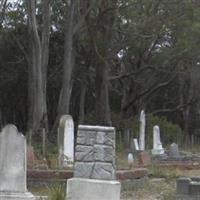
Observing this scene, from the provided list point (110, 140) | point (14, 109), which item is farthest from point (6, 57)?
point (110, 140)

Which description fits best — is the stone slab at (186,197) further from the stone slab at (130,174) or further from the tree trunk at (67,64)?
the tree trunk at (67,64)

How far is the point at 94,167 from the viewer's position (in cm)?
1294

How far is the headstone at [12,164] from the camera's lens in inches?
460

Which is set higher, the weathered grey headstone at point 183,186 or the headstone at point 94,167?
the headstone at point 94,167

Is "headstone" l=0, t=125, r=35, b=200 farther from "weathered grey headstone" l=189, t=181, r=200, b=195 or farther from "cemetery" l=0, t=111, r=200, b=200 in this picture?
"weathered grey headstone" l=189, t=181, r=200, b=195

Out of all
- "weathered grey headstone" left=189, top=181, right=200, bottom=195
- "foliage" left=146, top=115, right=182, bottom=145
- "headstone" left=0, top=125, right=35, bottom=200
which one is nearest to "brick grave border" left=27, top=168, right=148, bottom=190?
"weathered grey headstone" left=189, top=181, right=200, bottom=195

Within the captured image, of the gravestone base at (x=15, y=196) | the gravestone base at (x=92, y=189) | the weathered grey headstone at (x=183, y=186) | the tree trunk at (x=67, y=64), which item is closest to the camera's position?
the gravestone base at (x=15, y=196)

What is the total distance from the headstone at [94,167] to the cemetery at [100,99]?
18mm

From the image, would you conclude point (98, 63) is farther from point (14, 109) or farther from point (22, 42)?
point (14, 109)

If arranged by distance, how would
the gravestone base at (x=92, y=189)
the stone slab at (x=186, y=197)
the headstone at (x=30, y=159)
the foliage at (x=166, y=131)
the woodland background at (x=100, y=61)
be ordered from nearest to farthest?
1. the gravestone base at (x=92, y=189)
2. the stone slab at (x=186, y=197)
3. the headstone at (x=30, y=159)
4. the woodland background at (x=100, y=61)
5. the foliage at (x=166, y=131)

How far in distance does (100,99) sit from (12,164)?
81.7 ft

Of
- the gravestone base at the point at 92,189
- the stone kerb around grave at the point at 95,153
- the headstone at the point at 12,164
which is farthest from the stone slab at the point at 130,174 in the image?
the headstone at the point at 12,164

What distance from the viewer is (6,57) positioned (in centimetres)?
4406

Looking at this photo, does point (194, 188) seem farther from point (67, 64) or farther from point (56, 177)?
point (67, 64)
